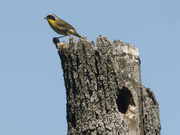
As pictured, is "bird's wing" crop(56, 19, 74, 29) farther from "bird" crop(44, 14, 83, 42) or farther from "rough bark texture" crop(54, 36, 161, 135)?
"rough bark texture" crop(54, 36, 161, 135)

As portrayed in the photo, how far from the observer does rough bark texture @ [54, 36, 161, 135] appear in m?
5.41

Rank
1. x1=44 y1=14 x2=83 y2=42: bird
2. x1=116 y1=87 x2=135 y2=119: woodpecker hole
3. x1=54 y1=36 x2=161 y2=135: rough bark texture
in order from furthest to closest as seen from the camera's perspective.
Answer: x1=44 y1=14 x2=83 y2=42: bird → x1=116 y1=87 x2=135 y2=119: woodpecker hole → x1=54 y1=36 x2=161 y2=135: rough bark texture

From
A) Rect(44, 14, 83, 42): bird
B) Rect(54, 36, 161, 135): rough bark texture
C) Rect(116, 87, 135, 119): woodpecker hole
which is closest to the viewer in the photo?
Rect(54, 36, 161, 135): rough bark texture

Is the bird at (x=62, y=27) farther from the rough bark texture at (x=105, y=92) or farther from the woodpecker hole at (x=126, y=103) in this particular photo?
the woodpecker hole at (x=126, y=103)

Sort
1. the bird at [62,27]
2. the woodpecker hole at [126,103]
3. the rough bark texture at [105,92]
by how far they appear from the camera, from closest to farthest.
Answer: the rough bark texture at [105,92]
the woodpecker hole at [126,103]
the bird at [62,27]

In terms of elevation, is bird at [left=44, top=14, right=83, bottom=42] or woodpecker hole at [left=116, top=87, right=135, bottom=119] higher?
bird at [left=44, top=14, right=83, bottom=42]

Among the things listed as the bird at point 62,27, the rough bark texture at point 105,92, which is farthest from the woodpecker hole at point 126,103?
the bird at point 62,27

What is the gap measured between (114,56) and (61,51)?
0.87 meters

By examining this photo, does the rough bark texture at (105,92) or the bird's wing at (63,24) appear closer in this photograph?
the rough bark texture at (105,92)

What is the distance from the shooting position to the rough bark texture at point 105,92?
5.41 metres

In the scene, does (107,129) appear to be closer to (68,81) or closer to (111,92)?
(111,92)

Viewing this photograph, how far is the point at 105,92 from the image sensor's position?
546 centimetres

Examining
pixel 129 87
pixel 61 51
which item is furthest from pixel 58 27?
pixel 129 87

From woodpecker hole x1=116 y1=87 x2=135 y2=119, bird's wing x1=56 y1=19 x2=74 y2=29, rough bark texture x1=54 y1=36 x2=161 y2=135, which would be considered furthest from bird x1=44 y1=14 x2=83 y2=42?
woodpecker hole x1=116 y1=87 x2=135 y2=119
